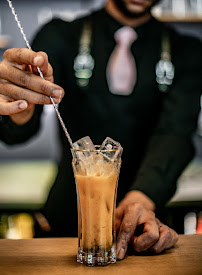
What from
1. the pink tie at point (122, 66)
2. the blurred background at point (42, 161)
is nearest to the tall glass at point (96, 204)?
the pink tie at point (122, 66)

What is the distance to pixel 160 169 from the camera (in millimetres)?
1806

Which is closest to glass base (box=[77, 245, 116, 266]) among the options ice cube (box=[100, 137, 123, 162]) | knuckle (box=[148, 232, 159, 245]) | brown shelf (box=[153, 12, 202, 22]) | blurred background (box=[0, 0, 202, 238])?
knuckle (box=[148, 232, 159, 245])

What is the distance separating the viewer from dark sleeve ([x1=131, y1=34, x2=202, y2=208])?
5.67 ft

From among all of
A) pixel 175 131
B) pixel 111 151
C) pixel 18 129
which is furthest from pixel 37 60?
pixel 175 131

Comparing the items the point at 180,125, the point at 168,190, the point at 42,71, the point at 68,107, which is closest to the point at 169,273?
the point at 42,71

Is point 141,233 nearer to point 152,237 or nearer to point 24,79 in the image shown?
point 152,237

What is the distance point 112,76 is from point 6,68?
100cm

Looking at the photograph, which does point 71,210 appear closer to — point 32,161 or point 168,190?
point 168,190

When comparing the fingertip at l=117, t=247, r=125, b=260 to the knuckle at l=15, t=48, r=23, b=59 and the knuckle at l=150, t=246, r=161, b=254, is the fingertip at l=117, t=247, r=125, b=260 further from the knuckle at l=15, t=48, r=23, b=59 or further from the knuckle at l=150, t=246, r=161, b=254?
the knuckle at l=15, t=48, r=23, b=59

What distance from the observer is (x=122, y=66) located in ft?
7.08

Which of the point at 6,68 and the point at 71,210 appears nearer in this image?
the point at 6,68

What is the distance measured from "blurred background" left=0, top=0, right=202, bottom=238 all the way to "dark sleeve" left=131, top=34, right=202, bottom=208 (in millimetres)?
811

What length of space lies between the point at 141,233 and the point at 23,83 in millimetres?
539

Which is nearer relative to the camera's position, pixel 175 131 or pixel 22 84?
pixel 22 84
